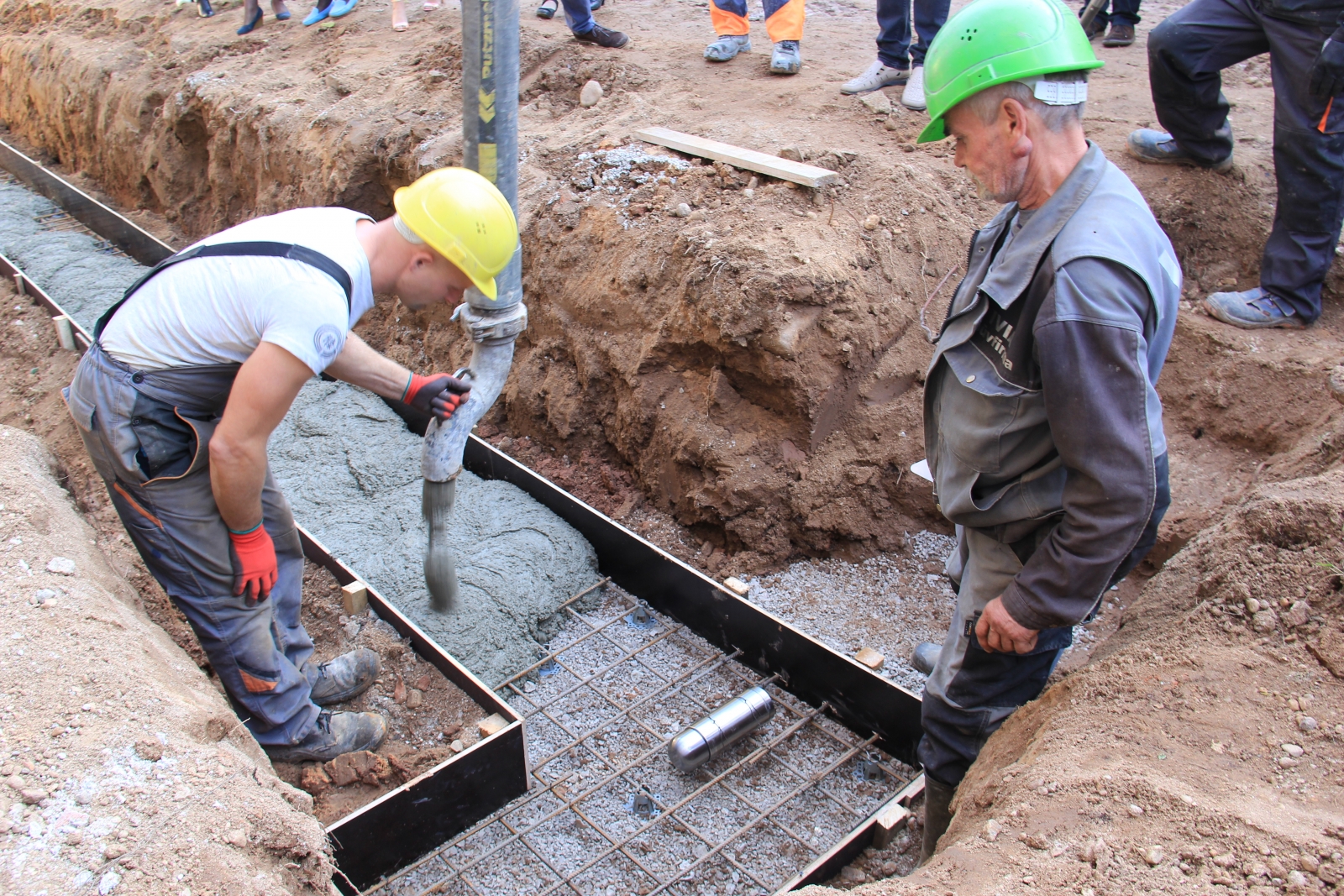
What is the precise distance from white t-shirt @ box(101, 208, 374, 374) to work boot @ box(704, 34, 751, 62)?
153 inches

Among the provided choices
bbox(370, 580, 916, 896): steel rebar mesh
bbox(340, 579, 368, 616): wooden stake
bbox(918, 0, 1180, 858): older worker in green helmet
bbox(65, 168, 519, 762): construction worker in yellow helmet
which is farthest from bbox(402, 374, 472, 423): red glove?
bbox(918, 0, 1180, 858): older worker in green helmet

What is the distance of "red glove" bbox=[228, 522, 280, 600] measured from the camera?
2301 mm

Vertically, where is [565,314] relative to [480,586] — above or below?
above

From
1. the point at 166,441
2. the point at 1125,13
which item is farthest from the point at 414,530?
the point at 1125,13

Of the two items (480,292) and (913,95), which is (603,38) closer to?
(913,95)

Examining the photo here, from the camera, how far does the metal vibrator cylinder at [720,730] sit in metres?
2.68

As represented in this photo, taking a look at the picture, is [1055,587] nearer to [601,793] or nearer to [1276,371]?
[601,793]

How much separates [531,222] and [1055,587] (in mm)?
3250

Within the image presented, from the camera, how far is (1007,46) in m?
1.63

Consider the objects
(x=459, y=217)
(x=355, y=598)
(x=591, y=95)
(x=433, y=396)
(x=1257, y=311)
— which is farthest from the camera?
(x=591, y=95)

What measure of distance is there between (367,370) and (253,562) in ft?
2.03

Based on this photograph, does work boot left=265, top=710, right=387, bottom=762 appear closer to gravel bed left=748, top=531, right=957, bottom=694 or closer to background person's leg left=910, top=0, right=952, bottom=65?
gravel bed left=748, top=531, right=957, bottom=694

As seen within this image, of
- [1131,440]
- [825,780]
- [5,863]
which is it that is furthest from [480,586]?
[1131,440]

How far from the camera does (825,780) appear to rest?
9.08ft
